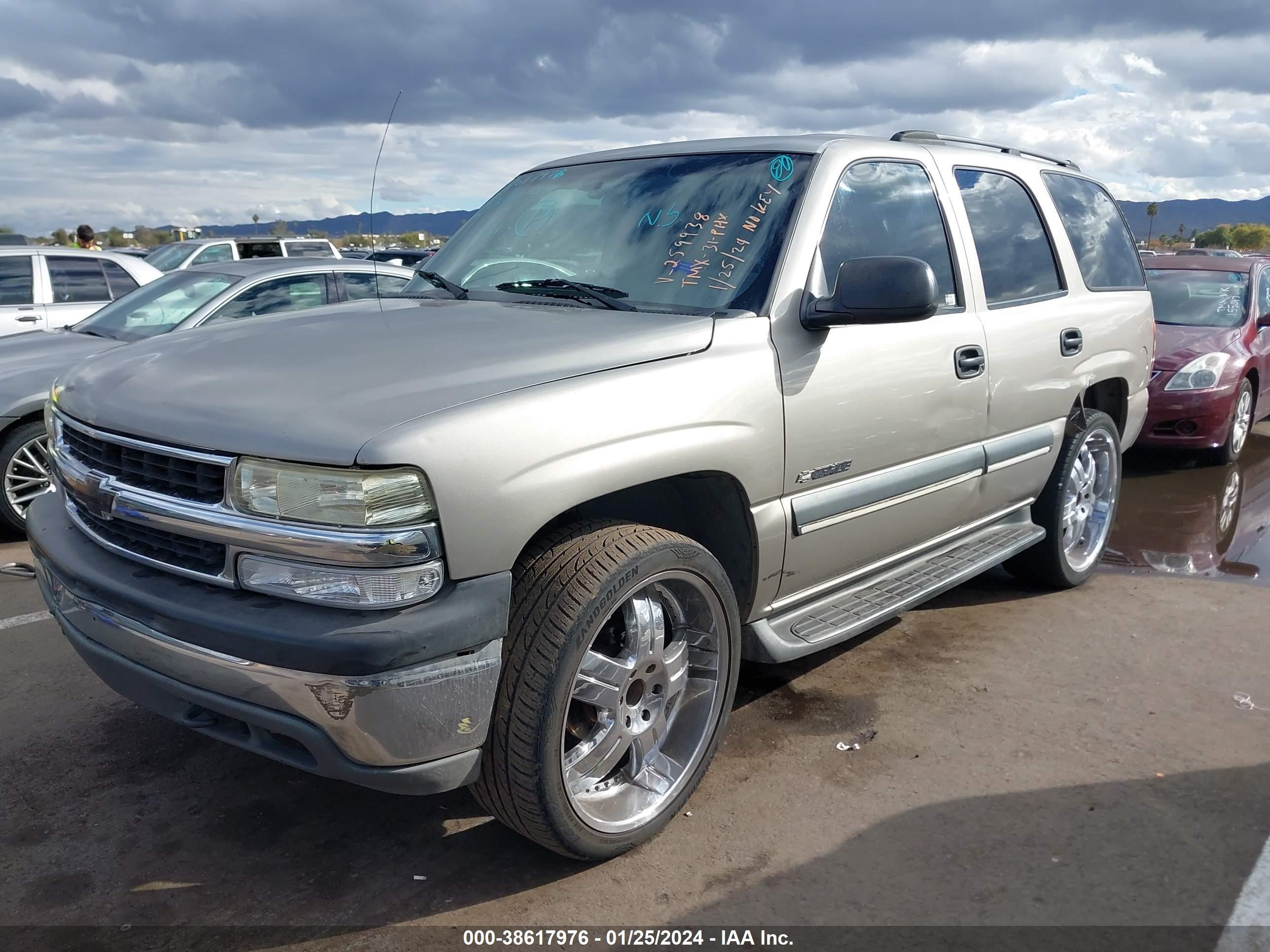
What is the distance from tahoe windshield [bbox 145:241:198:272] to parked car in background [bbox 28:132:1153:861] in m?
13.6

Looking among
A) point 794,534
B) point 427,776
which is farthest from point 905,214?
point 427,776

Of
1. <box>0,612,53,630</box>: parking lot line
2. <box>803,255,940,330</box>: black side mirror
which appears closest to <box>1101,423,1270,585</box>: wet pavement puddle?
<box>803,255,940,330</box>: black side mirror

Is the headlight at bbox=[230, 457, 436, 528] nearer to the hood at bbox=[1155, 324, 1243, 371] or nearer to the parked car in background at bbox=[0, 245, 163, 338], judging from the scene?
the parked car in background at bbox=[0, 245, 163, 338]

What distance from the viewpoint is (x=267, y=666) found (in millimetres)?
2236

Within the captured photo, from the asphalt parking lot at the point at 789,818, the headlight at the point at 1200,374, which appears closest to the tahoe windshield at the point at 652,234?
the asphalt parking lot at the point at 789,818

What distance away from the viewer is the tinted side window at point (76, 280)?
850cm

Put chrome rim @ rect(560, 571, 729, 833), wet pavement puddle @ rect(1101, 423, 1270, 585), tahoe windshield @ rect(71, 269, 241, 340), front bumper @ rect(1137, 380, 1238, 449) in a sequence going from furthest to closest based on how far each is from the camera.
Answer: front bumper @ rect(1137, 380, 1238, 449), tahoe windshield @ rect(71, 269, 241, 340), wet pavement puddle @ rect(1101, 423, 1270, 585), chrome rim @ rect(560, 571, 729, 833)

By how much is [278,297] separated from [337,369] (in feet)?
15.7

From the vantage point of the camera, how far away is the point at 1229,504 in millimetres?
6898

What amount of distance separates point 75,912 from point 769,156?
3.04 m

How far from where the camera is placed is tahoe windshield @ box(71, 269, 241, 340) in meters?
6.65

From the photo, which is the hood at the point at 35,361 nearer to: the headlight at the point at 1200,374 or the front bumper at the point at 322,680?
the front bumper at the point at 322,680

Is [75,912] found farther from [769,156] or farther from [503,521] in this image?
[769,156]

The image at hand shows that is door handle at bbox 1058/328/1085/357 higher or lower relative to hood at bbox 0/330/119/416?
higher
